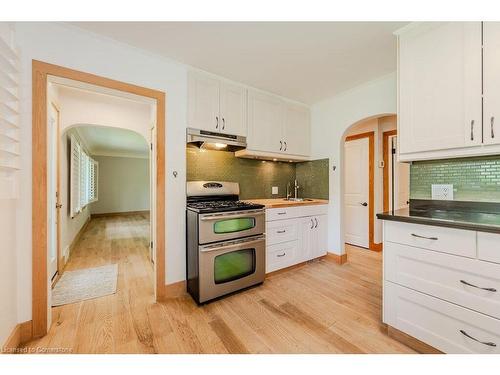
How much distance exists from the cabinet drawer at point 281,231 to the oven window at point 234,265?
0.35 metres

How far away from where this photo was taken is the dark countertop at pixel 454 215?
3.87 feet

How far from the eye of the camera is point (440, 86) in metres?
1.54

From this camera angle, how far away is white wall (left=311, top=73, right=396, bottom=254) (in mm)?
2584

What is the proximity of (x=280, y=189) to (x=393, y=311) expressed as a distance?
222cm

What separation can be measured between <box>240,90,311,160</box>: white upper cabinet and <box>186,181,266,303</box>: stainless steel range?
879 millimetres

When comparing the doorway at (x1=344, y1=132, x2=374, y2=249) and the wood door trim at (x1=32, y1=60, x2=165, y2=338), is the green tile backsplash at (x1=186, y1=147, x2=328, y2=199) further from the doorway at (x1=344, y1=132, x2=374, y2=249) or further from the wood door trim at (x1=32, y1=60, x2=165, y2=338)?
the wood door trim at (x1=32, y1=60, x2=165, y2=338)

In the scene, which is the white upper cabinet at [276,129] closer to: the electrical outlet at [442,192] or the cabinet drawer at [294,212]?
the cabinet drawer at [294,212]

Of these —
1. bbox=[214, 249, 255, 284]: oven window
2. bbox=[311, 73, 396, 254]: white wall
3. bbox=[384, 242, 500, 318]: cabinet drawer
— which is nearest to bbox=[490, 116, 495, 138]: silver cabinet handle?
bbox=[384, 242, 500, 318]: cabinet drawer

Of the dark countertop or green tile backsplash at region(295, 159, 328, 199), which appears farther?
green tile backsplash at region(295, 159, 328, 199)

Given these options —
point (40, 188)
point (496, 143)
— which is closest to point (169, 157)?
point (40, 188)

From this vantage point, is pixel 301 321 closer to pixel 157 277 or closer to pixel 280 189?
pixel 157 277

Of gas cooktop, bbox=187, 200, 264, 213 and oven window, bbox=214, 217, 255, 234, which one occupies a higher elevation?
gas cooktop, bbox=187, 200, 264, 213

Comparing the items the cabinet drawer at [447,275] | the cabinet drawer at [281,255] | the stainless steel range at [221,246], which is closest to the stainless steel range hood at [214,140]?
the stainless steel range at [221,246]

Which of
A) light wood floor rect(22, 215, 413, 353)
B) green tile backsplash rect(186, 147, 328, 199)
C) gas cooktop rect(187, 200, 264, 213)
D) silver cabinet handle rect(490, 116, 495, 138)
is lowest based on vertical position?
light wood floor rect(22, 215, 413, 353)
